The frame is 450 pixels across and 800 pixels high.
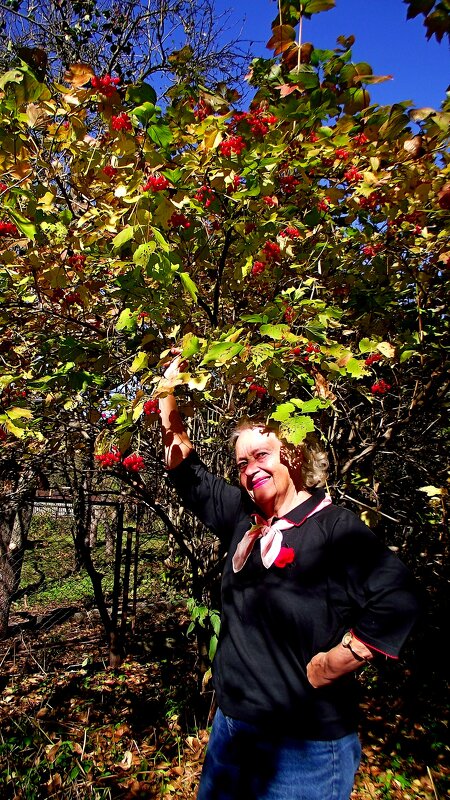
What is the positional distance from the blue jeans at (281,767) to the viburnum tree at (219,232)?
891 mm

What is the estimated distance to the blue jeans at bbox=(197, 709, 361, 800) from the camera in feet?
4.49

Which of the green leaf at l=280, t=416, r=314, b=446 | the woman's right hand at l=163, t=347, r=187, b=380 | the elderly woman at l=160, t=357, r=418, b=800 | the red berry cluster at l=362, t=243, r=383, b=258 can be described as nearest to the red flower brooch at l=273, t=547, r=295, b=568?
the elderly woman at l=160, t=357, r=418, b=800

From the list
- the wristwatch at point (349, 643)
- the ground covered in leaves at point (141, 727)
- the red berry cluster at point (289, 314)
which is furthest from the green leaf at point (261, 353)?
the ground covered in leaves at point (141, 727)

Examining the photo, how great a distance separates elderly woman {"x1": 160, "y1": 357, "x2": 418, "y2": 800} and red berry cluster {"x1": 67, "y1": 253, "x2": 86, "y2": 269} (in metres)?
1.45

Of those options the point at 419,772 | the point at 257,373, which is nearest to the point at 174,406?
the point at 257,373

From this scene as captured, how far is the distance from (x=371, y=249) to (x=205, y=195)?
1167 mm

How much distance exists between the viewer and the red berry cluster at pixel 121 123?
1.74 m

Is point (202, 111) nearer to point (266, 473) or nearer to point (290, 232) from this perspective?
point (290, 232)

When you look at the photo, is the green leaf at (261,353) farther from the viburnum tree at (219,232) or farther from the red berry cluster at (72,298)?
the red berry cluster at (72,298)

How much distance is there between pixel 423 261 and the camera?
9.83 feet

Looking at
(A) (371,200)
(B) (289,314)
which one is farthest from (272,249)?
(A) (371,200)

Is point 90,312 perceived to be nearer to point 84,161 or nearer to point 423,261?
point 84,161

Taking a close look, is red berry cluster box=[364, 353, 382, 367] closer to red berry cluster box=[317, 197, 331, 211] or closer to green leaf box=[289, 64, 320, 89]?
red berry cluster box=[317, 197, 331, 211]

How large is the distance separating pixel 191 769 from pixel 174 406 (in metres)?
2.54
